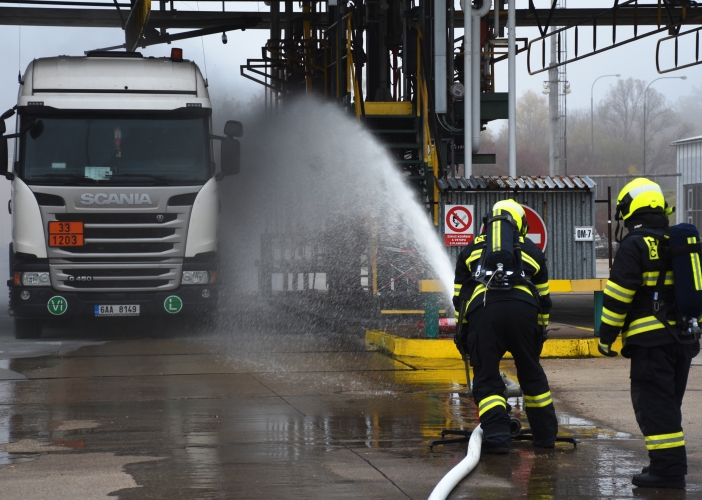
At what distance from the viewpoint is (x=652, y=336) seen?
18.0 ft

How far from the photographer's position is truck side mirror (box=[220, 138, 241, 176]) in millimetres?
13367

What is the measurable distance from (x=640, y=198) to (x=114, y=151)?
8657 millimetres

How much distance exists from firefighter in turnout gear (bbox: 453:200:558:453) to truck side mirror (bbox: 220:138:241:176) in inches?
290

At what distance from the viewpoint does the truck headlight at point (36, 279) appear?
1273cm

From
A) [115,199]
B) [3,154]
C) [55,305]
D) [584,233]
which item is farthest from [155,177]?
[584,233]

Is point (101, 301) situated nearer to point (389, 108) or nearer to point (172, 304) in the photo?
point (172, 304)

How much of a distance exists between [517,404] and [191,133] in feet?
21.6

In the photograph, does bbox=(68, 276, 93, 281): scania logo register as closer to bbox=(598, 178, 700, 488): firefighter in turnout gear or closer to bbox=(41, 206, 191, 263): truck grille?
bbox=(41, 206, 191, 263): truck grille

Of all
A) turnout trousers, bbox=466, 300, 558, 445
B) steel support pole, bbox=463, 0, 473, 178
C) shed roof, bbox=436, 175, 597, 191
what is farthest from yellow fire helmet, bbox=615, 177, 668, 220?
steel support pole, bbox=463, 0, 473, 178

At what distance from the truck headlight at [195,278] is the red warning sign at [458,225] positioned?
11.6 ft

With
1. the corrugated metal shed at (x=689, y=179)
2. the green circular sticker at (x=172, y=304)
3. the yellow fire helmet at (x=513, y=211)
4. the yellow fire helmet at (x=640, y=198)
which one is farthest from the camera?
the corrugated metal shed at (x=689, y=179)

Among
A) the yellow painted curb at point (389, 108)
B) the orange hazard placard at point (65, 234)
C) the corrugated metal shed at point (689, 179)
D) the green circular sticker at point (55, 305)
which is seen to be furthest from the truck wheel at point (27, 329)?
the corrugated metal shed at point (689, 179)

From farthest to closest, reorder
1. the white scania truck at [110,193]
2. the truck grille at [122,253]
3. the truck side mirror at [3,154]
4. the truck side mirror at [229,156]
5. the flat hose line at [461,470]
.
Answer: the truck side mirror at [229,156]
the truck grille at [122,253]
the white scania truck at [110,193]
the truck side mirror at [3,154]
the flat hose line at [461,470]

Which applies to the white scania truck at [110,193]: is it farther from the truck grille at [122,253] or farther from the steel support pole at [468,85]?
the steel support pole at [468,85]
